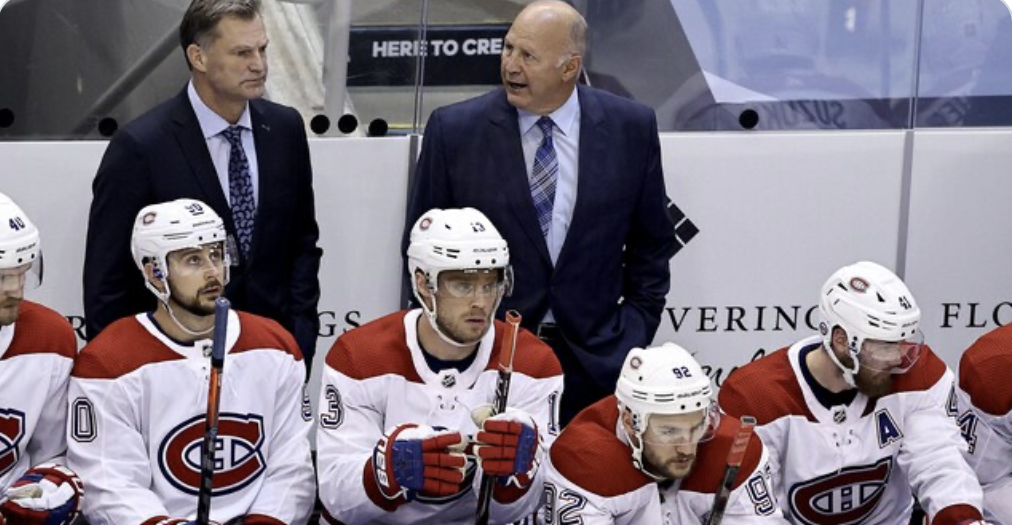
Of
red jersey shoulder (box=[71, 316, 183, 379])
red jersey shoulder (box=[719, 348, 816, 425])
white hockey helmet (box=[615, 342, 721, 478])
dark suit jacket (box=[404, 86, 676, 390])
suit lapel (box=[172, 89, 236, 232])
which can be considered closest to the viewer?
white hockey helmet (box=[615, 342, 721, 478])

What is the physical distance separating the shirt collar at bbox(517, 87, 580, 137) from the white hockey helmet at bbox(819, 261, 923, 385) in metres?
0.81

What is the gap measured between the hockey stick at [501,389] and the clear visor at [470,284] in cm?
16

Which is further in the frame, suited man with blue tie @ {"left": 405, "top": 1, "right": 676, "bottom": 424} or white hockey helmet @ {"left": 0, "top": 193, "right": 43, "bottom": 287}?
suited man with blue tie @ {"left": 405, "top": 1, "right": 676, "bottom": 424}

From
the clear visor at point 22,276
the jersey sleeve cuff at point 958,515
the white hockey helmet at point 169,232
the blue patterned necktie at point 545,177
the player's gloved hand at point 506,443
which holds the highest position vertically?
the blue patterned necktie at point 545,177

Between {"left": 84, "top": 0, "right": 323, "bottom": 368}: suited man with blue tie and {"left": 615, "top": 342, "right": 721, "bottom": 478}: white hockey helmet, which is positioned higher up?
{"left": 84, "top": 0, "right": 323, "bottom": 368}: suited man with blue tie

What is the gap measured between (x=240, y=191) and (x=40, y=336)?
729 millimetres

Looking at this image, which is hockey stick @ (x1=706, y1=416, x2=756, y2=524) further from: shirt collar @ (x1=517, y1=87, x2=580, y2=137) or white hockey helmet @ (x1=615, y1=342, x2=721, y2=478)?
shirt collar @ (x1=517, y1=87, x2=580, y2=137)

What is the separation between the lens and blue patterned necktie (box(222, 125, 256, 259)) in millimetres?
5781

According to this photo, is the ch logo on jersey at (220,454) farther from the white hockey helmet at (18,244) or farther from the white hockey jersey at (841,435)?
the white hockey jersey at (841,435)

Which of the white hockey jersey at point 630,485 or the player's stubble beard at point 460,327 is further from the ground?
the player's stubble beard at point 460,327

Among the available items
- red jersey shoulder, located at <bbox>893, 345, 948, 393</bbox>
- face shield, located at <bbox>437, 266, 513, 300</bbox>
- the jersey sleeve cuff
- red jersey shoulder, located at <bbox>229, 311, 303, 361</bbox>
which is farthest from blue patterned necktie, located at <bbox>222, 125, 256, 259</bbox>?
the jersey sleeve cuff

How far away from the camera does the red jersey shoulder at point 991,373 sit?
582 cm

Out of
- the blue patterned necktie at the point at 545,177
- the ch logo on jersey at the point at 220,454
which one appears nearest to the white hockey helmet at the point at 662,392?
the blue patterned necktie at the point at 545,177

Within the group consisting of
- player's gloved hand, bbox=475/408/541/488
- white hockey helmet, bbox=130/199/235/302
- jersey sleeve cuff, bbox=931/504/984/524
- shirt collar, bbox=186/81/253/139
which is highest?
shirt collar, bbox=186/81/253/139
